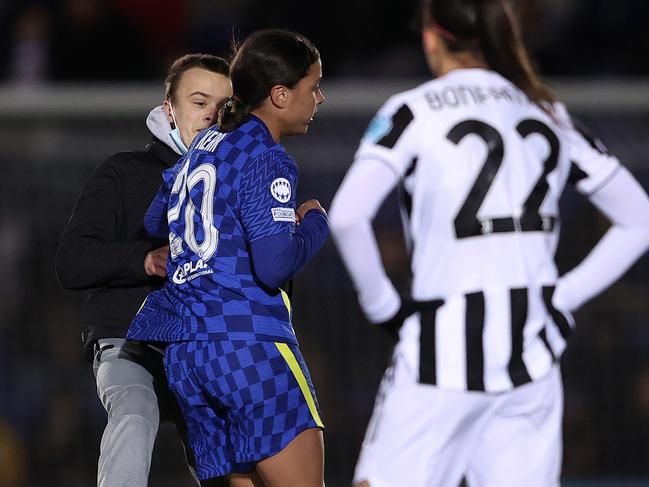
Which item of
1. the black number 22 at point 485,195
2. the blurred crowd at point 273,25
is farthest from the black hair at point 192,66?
the blurred crowd at point 273,25

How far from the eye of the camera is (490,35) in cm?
364

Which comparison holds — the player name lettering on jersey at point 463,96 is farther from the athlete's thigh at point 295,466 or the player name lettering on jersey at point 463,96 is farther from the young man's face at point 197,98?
the athlete's thigh at point 295,466

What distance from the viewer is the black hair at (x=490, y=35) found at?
3.62 m

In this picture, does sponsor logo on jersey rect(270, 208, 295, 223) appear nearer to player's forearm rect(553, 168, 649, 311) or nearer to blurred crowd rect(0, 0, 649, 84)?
player's forearm rect(553, 168, 649, 311)

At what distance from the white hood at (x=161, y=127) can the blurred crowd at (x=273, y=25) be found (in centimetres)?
466

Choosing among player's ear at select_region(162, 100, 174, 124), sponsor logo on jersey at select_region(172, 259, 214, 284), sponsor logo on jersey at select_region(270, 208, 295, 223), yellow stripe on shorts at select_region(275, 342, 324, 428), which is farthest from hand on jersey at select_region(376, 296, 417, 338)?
player's ear at select_region(162, 100, 174, 124)

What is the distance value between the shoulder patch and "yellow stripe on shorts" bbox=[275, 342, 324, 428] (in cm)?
63

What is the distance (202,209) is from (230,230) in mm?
97

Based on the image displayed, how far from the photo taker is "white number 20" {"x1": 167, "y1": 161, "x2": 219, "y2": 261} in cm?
367

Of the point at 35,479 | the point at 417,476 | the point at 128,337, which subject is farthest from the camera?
the point at 35,479

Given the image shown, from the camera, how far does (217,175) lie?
3678mm

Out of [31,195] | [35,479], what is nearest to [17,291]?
[31,195]

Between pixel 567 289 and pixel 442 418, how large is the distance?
1.75 ft

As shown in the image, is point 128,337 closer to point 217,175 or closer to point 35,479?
point 217,175
